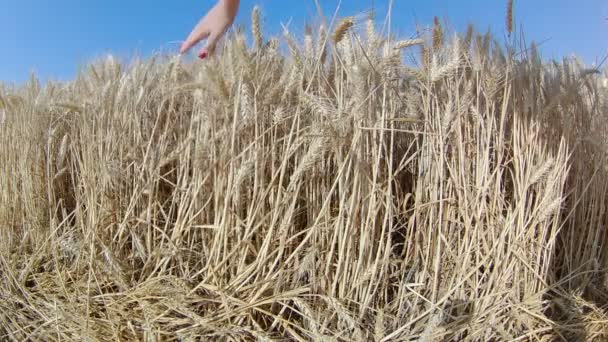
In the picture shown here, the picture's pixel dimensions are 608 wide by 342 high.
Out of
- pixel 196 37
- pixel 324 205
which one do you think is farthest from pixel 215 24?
pixel 324 205

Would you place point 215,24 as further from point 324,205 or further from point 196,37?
point 324,205

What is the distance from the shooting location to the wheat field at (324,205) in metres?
0.92

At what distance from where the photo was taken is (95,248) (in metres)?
1.14

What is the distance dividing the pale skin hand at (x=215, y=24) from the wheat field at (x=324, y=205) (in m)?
0.35

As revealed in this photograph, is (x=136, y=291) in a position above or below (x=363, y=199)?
Answer: below

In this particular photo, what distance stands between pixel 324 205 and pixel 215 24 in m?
1.08

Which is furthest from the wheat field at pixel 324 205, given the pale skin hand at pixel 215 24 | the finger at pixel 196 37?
the finger at pixel 196 37

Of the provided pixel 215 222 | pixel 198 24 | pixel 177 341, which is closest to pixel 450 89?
pixel 215 222

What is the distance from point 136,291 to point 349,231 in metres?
0.54

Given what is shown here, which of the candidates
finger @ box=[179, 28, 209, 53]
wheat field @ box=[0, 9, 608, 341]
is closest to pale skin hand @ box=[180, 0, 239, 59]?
finger @ box=[179, 28, 209, 53]

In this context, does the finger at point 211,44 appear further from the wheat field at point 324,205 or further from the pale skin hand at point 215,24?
the wheat field at point 324,205

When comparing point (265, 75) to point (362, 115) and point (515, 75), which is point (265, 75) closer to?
point (362, 115)

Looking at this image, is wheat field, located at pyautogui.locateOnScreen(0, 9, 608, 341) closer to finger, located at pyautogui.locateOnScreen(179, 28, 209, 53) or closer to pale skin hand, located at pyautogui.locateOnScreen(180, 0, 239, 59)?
pale skin hand, located at pyautogui.locateOnScreen(180, 0, 239, 59)

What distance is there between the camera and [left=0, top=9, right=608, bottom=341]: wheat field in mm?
915
